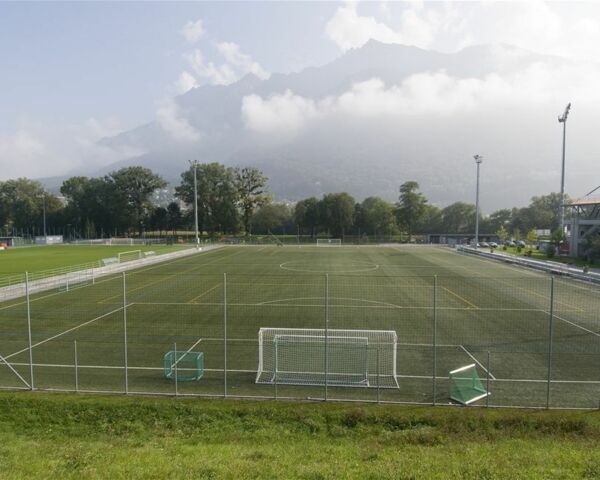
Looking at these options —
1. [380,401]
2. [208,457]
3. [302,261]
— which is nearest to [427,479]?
[208,457]

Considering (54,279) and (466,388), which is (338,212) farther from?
(466,388)

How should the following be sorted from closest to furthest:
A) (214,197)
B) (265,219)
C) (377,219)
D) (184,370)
A: (184,370), (214,197), (377,219), (265,219)

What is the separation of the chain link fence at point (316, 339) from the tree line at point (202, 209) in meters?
70.9

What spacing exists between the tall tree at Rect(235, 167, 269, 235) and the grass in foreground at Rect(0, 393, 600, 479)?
310ft

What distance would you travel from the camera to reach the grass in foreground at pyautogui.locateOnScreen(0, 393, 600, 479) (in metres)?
7.30

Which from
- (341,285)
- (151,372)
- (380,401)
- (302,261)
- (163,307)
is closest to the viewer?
(380,401)

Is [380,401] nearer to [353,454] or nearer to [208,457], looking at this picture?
[353,454]

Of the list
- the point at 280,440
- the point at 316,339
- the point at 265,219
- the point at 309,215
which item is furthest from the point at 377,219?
the point at 280,440

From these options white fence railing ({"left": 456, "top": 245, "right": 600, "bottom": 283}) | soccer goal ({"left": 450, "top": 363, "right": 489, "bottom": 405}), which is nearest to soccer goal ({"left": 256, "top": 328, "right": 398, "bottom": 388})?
soccer goal ({"left": 450, "top": 363, "right": 489, "bottom": 405})

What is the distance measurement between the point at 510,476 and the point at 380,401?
15.8 feet

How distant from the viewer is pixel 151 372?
1404 cm

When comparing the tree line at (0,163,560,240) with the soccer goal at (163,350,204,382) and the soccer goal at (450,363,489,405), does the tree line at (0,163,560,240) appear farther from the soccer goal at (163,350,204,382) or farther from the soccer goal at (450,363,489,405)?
the soccer goal at (450,363,489,405)

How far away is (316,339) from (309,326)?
19.0 feet

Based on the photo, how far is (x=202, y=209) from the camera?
10225cm
